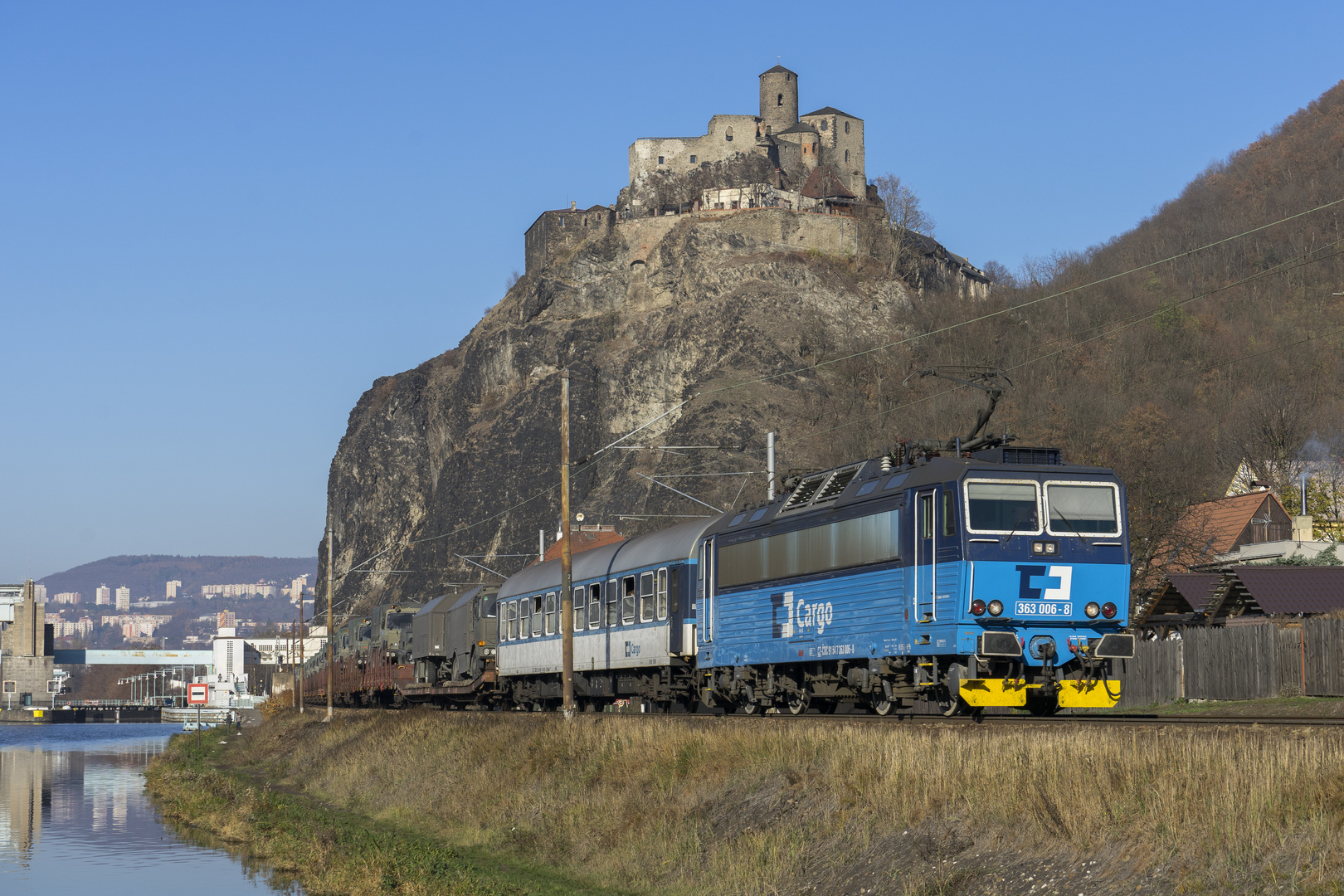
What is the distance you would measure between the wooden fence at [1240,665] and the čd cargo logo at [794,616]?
933cm

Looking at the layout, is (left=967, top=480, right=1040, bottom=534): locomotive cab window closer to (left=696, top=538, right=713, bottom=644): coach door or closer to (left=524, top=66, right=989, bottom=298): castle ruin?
(left=696, top=538, right=713, bottom=644): coach door

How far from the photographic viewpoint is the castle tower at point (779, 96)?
555 feet

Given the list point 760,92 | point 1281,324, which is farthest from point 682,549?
point 760,92

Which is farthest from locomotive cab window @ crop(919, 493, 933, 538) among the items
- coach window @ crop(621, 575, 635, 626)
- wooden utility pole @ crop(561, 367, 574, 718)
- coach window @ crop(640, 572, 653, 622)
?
coach window @ crop(621, 575, 635, 626)

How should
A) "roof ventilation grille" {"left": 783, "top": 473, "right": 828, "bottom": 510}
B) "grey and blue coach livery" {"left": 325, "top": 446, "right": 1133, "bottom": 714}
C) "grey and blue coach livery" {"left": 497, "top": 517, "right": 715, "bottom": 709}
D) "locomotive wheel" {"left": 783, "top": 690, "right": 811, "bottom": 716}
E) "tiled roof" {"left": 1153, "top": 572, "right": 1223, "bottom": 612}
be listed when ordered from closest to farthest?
1. "grey and blue coach livery" {"left": 325, "top": 446, "right": 1133, "bottom": 714}
2. "roof ventilation grille" {"left": 783, "top": 473, "right": 828, "bottom": 510}
3. "locomotive wheel" {"left": 783, "top": 690, "right": 811, "bottom": 716}
4. "grey and blue coach livery" {"left": 497, "top": 517, "right": 715, "bottom": 709}
5. "tiled roof" {"left": 1153, "top": 572, "right": 1223, "bottom": 612}

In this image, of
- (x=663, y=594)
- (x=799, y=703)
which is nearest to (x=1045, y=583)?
(x=799, y=703)

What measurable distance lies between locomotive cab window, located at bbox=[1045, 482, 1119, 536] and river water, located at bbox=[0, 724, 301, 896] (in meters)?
15.5

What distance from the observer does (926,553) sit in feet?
74.7

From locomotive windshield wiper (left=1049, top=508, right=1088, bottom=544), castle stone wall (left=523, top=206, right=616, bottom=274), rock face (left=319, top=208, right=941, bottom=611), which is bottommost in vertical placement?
locomotive windshield wiper (left=1049, top=508, right=1088, bottom=544)

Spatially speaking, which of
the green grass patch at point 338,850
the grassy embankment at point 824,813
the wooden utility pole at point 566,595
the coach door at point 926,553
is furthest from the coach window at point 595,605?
the coach door at point 926,553

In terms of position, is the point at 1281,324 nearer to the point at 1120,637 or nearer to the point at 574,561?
the point at 574,561

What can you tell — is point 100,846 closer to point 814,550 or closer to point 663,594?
point 663,594

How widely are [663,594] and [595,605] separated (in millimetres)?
5254

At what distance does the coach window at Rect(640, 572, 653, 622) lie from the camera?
1362 inches
